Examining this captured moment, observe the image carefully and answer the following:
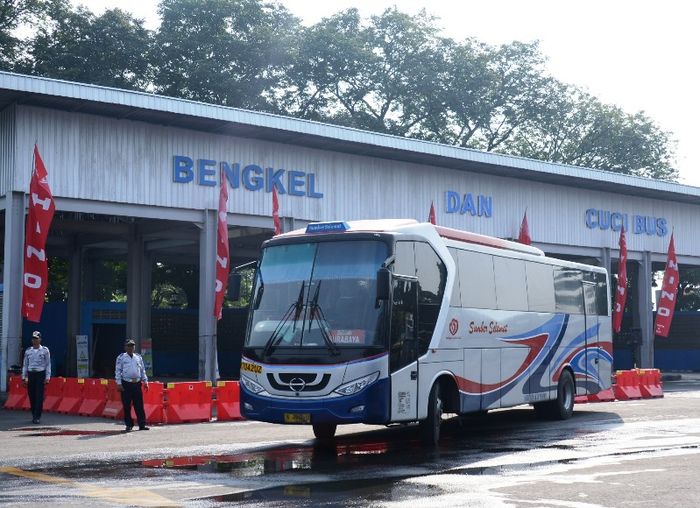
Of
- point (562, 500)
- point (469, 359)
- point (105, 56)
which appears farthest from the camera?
point (105, 56)

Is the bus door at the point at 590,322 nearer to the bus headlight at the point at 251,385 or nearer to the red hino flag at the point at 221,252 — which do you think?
the bus headlight at the point at 251,385

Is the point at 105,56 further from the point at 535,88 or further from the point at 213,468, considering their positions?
the point at 213,468

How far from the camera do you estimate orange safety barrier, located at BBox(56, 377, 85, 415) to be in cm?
2373

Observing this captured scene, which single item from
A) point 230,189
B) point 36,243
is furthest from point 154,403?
point 230,189

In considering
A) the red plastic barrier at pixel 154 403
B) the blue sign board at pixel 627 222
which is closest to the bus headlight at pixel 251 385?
the red plastic barrier at pixel 154 403

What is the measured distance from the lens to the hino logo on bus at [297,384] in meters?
15.3

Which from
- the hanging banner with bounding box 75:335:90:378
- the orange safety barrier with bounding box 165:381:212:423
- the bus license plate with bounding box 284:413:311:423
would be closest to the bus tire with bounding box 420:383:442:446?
the bus license plate with bounding box 284:413:311:423

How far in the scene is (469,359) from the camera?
18062 mm

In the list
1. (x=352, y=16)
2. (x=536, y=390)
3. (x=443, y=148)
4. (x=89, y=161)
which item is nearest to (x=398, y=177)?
(x=443, y=148)

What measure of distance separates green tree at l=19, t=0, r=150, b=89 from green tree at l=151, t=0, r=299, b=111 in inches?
65.9

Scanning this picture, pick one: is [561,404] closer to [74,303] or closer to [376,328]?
[376,328]

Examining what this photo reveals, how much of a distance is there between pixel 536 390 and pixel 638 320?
99.2 ft

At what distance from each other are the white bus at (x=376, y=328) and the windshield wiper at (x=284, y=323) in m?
0.02

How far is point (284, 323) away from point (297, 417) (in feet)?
4.60
